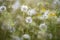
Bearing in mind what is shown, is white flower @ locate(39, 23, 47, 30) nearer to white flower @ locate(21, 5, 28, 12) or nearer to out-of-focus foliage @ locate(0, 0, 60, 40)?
out-of-focus foliage @ locate(0, 0, 60, 40)

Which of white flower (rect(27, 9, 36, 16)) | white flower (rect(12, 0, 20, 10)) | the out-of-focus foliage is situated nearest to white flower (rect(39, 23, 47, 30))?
the out-of-focus foliage

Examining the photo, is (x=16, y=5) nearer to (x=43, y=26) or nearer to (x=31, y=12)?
(x=31, y=12)

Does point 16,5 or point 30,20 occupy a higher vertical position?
point 16,5

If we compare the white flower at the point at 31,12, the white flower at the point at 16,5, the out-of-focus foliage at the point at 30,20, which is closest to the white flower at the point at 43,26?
the out-of-focus foliage at the point at 30,20

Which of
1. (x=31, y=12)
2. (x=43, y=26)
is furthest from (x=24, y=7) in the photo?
(x=43, y=26)

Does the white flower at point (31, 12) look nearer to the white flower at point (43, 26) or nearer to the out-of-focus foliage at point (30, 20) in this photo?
the out-of-focus foliage at point (30, 20)

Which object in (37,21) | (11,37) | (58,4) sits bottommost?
(11,37)

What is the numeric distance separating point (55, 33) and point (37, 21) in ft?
0.57

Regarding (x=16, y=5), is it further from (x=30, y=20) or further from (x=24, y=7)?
(x=30, y=20)

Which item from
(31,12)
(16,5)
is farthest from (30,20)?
(16,5)

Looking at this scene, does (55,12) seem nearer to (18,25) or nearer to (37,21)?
(37,21)

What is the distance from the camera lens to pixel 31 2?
185cm

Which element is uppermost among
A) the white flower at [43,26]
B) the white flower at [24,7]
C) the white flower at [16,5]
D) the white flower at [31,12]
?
the white flower at [16,5]

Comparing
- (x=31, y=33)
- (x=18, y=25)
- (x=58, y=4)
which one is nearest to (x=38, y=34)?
(x=31, y=33)
